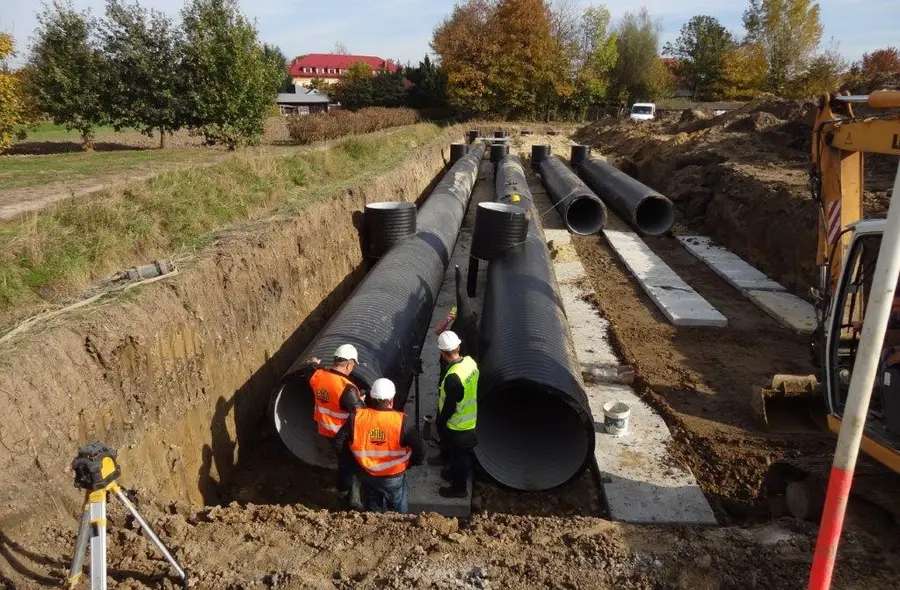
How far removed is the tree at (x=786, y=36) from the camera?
4272 cm

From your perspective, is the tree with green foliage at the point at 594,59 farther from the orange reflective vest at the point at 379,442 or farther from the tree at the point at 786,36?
the orange reflective vest at the point at 379,442

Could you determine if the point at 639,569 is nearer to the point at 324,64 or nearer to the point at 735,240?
the point at 735,240

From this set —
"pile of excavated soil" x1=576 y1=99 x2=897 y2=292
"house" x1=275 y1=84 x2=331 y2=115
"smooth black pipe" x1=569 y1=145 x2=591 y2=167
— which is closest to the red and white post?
"pile of excavated soil" x1=576 y1=99 x2=897 y2=292

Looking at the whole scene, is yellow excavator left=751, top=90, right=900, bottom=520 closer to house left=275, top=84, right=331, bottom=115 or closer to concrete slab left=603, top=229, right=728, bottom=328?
concrete slab left=603, top=229, right=728, bottom=328

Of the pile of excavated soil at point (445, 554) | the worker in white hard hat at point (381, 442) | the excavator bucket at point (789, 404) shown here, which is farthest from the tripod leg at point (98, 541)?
the excavator bucket at point (789, 404)

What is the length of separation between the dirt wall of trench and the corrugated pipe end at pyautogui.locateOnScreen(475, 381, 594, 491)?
2702 mm

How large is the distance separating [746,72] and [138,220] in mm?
50438

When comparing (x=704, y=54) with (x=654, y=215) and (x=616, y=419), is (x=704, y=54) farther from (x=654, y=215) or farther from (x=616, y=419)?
(x=616, y=419)

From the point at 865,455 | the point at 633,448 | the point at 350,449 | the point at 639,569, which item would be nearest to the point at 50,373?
the point at 350,449

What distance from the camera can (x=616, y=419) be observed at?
592 centimetres

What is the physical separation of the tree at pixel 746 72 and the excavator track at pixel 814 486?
48463 mm

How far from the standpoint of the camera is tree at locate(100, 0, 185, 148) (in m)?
21.5

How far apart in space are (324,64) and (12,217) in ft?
335

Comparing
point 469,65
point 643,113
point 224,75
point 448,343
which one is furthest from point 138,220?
point 469,65
